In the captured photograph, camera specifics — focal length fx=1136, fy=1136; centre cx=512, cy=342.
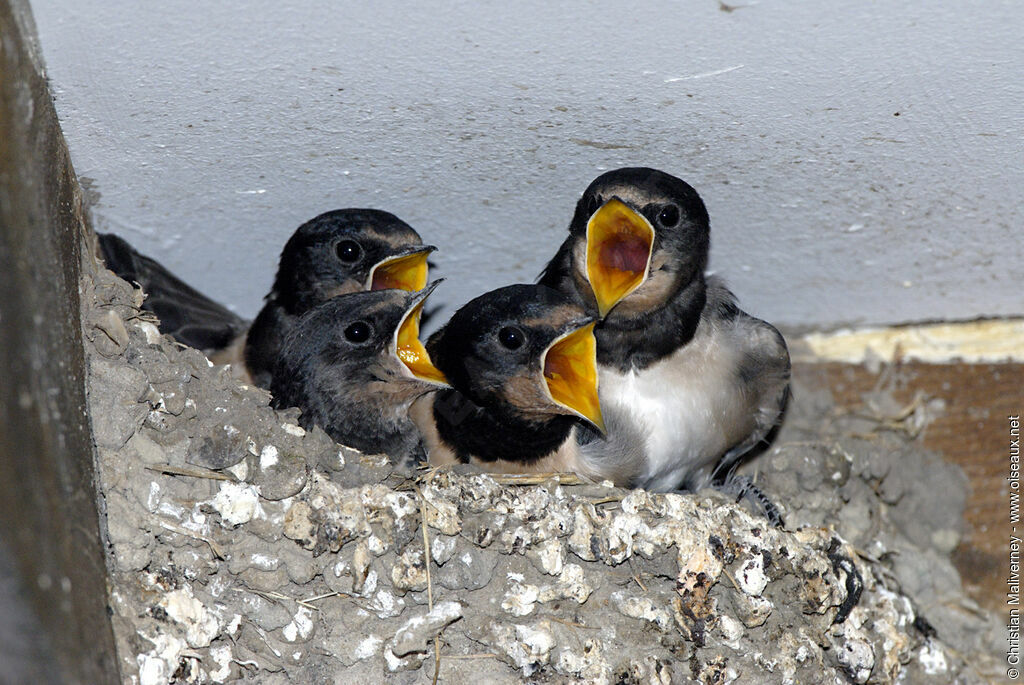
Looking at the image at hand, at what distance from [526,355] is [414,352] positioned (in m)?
0.37

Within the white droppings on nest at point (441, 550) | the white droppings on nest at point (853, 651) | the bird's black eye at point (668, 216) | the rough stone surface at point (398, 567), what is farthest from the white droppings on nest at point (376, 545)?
the white droppings on nest at point (853, 651)

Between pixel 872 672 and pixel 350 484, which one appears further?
pixel 872 672

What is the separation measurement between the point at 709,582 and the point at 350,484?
85 centimetres

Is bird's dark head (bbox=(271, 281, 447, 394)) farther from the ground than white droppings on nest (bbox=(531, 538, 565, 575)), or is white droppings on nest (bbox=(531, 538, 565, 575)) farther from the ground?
bird's dark head (bbox=(271, 281, 447, 394))

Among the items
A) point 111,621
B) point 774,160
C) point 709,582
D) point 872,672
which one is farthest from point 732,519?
point 111,621

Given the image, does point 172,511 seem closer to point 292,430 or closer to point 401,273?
point 292,430

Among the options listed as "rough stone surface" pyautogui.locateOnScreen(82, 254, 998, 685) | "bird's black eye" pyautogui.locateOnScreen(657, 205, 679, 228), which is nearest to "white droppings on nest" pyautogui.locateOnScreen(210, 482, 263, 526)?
"rough stone surface" pyautogui.locateOnScreen(82, 254, 998, 685)

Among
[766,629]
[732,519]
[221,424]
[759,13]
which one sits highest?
[759,13]

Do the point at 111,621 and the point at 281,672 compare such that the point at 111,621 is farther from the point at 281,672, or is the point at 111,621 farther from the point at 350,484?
the point at 350,484

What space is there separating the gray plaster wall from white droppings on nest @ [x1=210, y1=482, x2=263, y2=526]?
825 millimetres

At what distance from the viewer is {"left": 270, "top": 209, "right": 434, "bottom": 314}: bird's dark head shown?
311 centimetres

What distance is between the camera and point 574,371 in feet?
9.87

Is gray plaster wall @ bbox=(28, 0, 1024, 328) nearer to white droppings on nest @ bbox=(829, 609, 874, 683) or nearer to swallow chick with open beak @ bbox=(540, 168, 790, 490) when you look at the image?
swallow chick with open beak @ bbox=(540, 168, 790, 490)

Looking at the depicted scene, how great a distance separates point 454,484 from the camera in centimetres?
256
